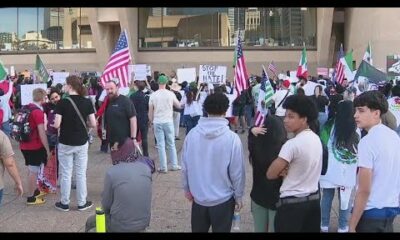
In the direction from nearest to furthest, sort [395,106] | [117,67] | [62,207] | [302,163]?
1. [302,163]
2. [62,207]
3. [395,106]
4. [117,67]

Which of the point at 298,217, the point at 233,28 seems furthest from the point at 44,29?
the point at 298,217

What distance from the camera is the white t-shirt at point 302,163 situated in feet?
12.6

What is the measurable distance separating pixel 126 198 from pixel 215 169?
30.5 inches

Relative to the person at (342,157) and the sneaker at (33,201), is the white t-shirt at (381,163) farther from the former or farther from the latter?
the sneaker at (33,201)

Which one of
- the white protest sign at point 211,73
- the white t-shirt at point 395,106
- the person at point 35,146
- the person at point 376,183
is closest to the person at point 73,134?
the person at point 35,146

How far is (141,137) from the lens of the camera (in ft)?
33.6

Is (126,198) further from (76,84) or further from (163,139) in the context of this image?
(163,139)

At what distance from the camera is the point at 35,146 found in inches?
281

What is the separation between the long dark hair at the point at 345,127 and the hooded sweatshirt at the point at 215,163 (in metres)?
1.81

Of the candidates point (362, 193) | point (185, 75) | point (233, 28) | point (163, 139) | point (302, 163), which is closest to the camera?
point (362, 193)

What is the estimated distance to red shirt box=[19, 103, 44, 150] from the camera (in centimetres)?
704

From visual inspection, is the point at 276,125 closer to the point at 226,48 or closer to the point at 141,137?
the point at 141,137

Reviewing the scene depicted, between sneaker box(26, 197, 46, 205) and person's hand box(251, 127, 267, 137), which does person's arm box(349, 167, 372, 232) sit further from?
sneaker box(26, 197, 46, 205)
